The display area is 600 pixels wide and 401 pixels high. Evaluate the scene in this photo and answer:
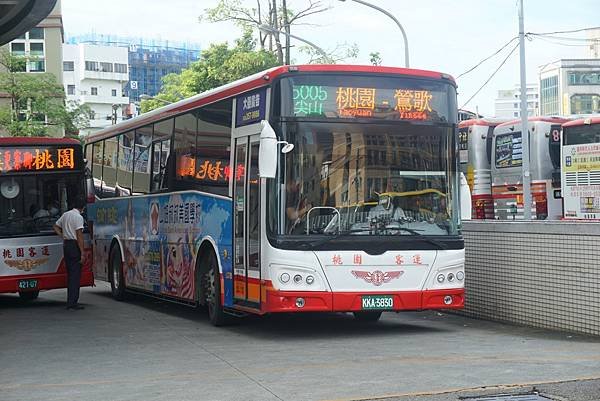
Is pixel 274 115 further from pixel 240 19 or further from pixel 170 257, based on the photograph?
pixel 240 19

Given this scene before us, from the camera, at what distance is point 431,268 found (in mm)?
11414

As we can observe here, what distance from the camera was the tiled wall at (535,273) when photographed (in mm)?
10914

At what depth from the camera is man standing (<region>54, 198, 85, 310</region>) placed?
15.9 metres

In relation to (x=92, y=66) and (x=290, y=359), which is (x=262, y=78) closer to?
(x=290, y=359)

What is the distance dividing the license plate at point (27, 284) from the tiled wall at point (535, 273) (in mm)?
7941

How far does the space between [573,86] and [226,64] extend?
69.6 m

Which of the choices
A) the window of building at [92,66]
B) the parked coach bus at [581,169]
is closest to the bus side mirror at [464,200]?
the parked coach bus at [581,169]

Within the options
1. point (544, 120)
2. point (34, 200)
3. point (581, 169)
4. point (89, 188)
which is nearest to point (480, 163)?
point (544, 120)

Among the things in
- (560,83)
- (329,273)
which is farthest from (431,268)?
(560,83)

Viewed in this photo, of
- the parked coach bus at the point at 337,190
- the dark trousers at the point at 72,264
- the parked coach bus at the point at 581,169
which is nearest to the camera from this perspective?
the parked coach bus at the point at 337,190

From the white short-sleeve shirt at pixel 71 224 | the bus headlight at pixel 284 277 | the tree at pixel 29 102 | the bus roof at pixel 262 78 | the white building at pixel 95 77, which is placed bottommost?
the bus headlight at pixel 284 277

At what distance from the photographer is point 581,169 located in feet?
81.4

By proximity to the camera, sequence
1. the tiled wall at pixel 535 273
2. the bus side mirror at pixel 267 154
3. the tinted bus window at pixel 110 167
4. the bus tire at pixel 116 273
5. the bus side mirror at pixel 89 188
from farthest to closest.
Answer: the tinted bus window at pixel 110 167 < the bus tire at pixel 116 273 < the bus side mirror at pixel 89 188 < the tiled wall at pixel 535 273 < the bus side mirror at pixel 267 154

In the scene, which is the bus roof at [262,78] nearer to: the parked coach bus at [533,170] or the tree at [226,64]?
the parked coach bus at [533,170]
